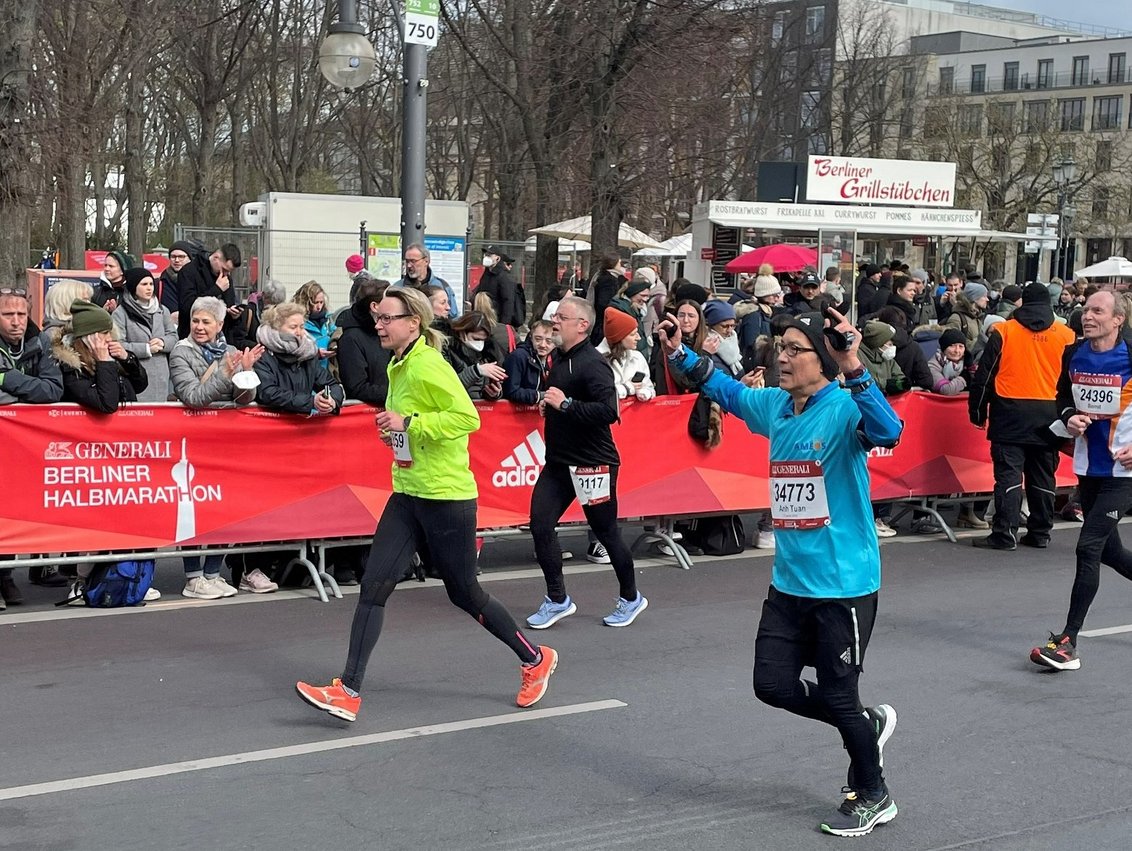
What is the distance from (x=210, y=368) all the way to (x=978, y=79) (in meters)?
97.7

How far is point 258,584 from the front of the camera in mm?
9258

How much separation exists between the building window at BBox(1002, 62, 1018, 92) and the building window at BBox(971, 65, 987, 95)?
1.26 metres

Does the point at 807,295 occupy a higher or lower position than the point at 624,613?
higher

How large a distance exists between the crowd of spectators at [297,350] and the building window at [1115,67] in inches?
3472

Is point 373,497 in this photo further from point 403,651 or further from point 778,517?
point 778,517

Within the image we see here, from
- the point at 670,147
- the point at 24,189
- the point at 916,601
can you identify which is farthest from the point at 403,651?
the point at 670,147

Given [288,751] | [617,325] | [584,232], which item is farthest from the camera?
[584,232]

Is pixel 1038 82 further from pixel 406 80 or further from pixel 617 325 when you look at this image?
pixel 617 325

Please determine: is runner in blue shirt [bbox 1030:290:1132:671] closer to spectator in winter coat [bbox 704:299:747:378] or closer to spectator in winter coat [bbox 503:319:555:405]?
spectator in winter coat [bbox 704:299:747:378]

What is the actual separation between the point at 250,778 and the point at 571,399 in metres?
3.18

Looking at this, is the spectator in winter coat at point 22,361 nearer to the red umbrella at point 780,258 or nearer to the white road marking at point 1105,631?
the white road marking at point 1105,631

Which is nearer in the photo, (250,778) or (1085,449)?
(250,778)

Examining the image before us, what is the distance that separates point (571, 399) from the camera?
8.16m

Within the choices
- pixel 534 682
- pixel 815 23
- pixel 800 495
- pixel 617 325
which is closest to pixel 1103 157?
pixel 815 23
